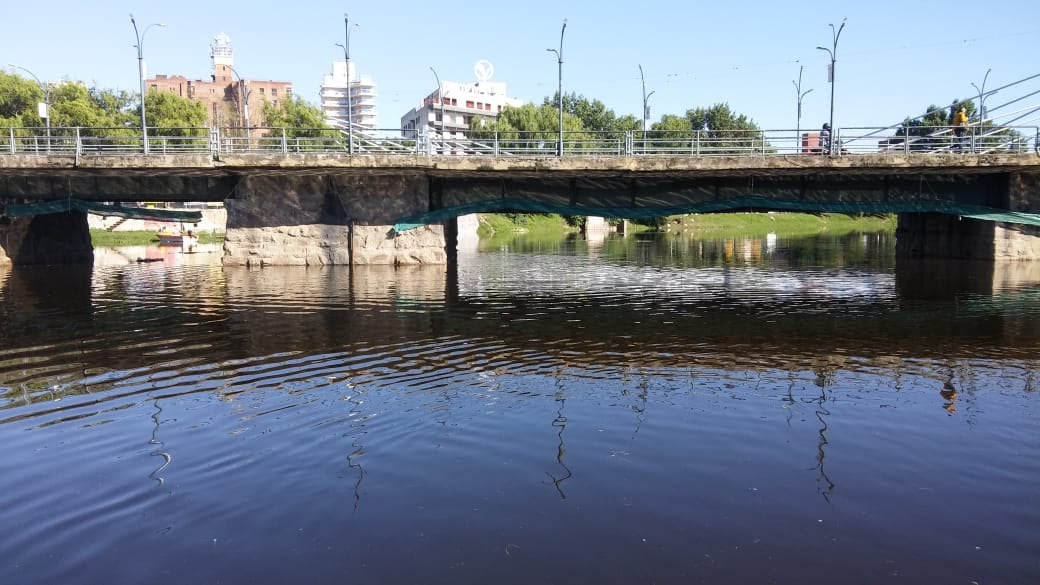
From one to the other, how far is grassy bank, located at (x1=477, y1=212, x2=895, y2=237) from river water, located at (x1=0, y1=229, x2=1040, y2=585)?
3275 inches

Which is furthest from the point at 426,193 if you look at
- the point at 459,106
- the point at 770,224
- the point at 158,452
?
the point at 459,106

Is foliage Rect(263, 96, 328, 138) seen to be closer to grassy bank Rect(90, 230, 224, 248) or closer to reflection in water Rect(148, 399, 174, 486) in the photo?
grassy bank Rect(90, 230, 224, 248)

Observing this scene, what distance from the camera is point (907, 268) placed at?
40.4 metres

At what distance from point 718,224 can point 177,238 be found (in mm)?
84673

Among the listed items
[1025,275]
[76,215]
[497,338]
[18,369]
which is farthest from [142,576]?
[76,215]

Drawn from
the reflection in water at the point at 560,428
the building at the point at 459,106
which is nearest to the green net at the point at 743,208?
the reflection in water at the point at 560,428

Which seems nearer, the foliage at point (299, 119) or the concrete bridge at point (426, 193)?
the concrete bridge at point (426, 193)

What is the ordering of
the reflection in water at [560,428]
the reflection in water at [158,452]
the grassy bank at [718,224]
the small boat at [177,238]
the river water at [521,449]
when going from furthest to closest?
the grassy bank at [718,224] → the small boat at [177,238] → the reflection in water at [158,452] → the reflection in water at [560,428] → the river water at [521,449]

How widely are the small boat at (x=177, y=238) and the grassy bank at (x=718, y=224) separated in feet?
129

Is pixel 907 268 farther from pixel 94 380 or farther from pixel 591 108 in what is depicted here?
pixel 591 108

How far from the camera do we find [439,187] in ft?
129

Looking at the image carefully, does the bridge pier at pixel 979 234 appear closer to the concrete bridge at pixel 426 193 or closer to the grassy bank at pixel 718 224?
the concrete bridge at pixel 426 193

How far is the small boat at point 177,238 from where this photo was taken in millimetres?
67812

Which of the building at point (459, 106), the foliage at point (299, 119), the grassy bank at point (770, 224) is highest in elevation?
the building at point (459, 106)
